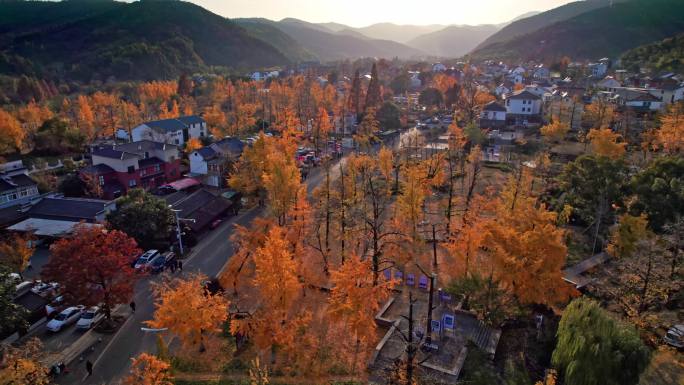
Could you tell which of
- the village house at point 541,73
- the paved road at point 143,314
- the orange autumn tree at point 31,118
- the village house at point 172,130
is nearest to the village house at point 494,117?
the village house at point 172,130

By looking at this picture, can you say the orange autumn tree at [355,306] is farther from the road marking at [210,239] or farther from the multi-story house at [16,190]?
the multi-story house at [16,190]

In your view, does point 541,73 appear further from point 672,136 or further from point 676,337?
point 676,337

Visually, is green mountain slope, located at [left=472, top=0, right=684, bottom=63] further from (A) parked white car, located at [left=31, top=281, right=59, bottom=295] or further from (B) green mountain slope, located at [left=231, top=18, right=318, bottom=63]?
(A) parked white car, located at [left=31, top=281, right=59, bottom=295]

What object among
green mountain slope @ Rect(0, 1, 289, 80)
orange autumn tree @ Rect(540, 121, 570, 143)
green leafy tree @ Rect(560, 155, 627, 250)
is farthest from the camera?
green mountain slope @ Rect(0, 1, 289, 80)

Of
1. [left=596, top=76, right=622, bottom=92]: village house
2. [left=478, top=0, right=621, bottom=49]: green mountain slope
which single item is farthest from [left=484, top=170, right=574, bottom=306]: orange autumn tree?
[left=478, top=0, right=621, bottom=49]: green mountain slope

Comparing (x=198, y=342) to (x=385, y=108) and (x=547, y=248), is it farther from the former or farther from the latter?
(x=385, y=108)

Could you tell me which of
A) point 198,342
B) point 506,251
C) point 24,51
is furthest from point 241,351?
point 24,51
